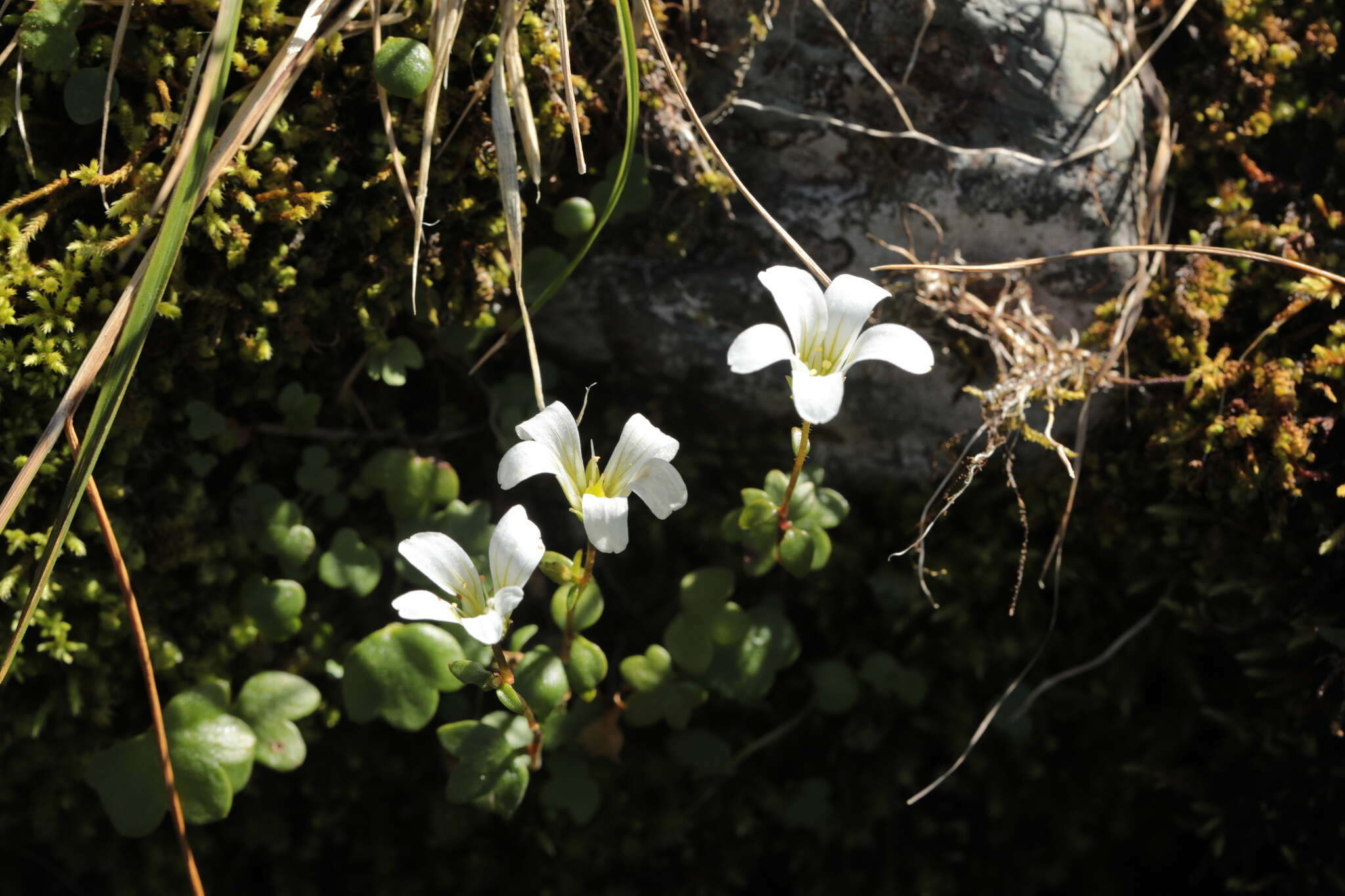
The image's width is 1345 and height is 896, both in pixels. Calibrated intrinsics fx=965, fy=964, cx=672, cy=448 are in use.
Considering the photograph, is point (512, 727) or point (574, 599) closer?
point (574, 599)

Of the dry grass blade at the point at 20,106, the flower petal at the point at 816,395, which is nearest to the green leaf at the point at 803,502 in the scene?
the flower petal at the point at 816,395

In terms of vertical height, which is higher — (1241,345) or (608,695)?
(1241,345)

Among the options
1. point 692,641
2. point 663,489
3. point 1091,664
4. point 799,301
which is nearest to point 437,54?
point 799,301

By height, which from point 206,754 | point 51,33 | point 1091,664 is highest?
point 51,33

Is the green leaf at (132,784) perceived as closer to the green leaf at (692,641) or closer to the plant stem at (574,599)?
the plant stem at (574,599)

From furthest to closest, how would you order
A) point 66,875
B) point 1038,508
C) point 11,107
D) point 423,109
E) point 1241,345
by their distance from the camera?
point 66,875, point 1038,508, point 1241,345, point 423,109, point 11,107

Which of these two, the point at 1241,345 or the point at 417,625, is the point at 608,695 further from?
the point at 1241,345

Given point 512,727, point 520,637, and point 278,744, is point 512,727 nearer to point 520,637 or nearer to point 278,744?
point 520,637

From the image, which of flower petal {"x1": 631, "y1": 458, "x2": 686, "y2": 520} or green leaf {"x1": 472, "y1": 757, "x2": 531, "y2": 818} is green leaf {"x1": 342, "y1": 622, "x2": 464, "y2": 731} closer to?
green leaf {"x1": 472, "y1": 757, "x2": 531, "y2": 818}

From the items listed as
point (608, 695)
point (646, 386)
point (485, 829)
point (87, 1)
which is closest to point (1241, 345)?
point (646, 386)
